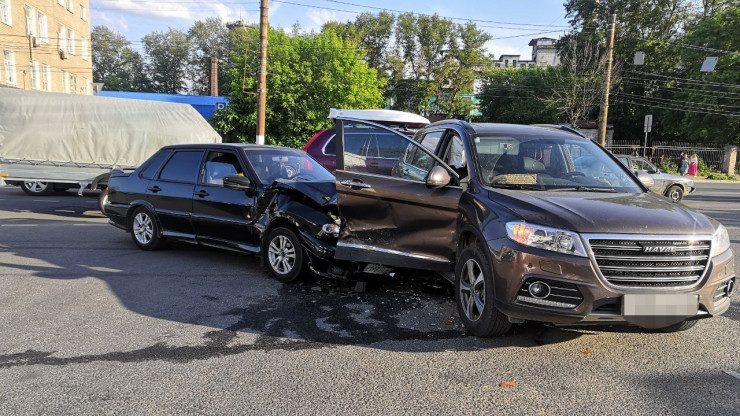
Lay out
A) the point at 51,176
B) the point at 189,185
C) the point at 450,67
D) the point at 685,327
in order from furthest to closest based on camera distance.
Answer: the point at 450,67 < the point at 51,176 < the point at 189,185 < the point at 685,327

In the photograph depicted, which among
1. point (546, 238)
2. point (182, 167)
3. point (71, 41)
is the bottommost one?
point (546, 238)

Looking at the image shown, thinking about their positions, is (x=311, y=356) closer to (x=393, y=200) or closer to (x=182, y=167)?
(x=393, y=200)

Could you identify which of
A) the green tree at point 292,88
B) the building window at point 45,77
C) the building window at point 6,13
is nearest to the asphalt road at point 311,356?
the green tree at point 292,88

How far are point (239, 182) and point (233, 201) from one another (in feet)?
Result: 0.97

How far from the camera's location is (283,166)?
7.03m

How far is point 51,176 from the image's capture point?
12.1 meters

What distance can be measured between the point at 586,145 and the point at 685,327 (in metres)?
1.93

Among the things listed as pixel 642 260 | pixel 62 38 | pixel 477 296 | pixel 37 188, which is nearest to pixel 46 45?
pixel 62 38

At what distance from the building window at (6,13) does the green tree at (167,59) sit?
2001 inches

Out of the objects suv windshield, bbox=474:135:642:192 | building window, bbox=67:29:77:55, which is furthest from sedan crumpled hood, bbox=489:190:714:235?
building window, bbox=67:29:77:55

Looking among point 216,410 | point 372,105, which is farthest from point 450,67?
point 216,410

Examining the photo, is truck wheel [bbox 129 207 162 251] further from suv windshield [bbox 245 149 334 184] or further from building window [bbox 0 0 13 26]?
building window [bbox 0 0 13 26]

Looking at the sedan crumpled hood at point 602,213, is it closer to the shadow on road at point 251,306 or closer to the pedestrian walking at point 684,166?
the shadow on road at point 251,306

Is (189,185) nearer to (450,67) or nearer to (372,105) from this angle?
(372,105)
